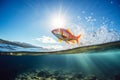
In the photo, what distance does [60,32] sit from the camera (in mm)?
4562

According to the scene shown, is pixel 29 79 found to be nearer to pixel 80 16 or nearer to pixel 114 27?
pixel 80 16

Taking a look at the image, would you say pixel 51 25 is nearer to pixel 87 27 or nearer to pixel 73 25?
pixel 73 25

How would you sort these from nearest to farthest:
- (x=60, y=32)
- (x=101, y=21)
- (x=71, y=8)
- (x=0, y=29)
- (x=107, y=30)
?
(x=60, y=32)
(x=71, y=8)
(x=101, y=21)
(x=107, y=30)
(x=0, y=29)

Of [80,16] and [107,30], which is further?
[107,30]

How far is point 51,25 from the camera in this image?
35.9ft

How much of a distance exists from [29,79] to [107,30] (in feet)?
36.3

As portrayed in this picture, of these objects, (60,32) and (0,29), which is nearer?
(60,32)

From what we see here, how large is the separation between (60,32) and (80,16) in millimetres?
6515

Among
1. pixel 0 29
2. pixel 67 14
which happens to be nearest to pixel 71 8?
pixel 67 14

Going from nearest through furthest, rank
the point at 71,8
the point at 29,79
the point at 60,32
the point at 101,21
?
1. the point at 60,32
2. the point at 71,8
3. the point at 101,21
4. the point at 29,79

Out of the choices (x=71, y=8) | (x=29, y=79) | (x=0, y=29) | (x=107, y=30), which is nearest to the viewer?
(x=71, y=8)

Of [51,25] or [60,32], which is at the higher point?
[51,25]

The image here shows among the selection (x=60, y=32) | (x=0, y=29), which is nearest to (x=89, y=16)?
(x=60, y=32)

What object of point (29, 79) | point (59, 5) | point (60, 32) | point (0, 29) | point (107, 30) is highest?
point (59, 5)
